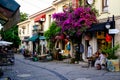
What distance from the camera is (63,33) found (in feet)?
88.5

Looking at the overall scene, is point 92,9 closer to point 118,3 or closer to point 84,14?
point 84,14

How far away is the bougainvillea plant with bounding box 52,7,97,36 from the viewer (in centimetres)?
2369

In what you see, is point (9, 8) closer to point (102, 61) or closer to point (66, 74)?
point (66, 74)

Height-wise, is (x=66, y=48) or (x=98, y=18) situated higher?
(x=98, y=18)

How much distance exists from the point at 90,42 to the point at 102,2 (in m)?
3.62

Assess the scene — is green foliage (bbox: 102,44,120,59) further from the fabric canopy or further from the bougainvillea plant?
the bougainvillea plant

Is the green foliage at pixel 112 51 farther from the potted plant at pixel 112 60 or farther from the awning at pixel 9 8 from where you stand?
the awning at pixel 9 8

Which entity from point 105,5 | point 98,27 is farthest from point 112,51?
point 105,5

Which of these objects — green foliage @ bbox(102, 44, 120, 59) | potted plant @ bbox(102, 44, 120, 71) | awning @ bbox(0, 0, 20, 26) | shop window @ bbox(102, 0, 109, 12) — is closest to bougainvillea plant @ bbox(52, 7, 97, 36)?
shop window @ bbox(102, 0, 109, 12)

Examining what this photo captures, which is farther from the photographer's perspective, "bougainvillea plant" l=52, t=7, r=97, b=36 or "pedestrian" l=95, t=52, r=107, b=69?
"bougainvillea plant" l=52, t=7, r=97, b=36

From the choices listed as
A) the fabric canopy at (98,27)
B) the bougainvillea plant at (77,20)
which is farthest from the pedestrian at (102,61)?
the bougainvillea plant at (77,20)

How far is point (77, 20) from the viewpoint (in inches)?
968

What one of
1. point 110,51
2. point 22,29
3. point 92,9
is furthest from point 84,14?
point 22,29

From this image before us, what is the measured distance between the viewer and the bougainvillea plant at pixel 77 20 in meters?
23.7
